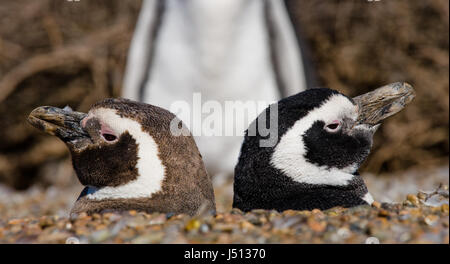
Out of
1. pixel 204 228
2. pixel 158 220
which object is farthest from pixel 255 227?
pixel 158 220

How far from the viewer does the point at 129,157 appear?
2.13 metres

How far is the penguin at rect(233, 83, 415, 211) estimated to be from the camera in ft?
7.32

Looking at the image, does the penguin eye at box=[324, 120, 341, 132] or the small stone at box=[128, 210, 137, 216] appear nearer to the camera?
the small stone at box=[128, 210, 137, 216]

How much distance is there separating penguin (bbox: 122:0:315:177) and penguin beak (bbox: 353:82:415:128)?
1637 mm

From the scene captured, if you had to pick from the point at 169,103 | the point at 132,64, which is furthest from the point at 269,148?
the point at 132,64

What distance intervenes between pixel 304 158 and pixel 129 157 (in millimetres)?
589

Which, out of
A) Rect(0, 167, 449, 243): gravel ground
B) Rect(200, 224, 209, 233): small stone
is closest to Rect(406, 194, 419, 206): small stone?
Rect(0, 167, 449, 243): gravel ground

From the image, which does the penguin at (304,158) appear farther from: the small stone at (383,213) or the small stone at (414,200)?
the small stone at (383,213)

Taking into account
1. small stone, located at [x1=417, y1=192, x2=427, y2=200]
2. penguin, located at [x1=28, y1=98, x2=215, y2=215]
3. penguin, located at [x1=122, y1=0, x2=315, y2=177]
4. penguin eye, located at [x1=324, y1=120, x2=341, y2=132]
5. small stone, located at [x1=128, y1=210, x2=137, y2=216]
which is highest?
penguin, located at [x1=122, y1=0, x2=315, y2=177]

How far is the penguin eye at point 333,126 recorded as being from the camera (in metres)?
2.29

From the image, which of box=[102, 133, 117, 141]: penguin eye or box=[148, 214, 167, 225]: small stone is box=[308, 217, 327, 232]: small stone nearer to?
box=[148, 214, 167, 225]: small stone

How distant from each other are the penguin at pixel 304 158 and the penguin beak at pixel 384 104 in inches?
3.1
